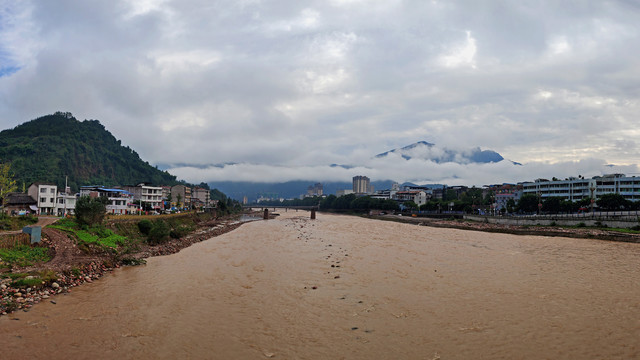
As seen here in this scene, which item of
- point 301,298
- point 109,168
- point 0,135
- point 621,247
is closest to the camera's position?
point 301,298

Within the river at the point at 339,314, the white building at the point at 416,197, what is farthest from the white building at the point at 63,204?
the white building at the point at 416,197

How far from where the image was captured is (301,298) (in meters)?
17.2

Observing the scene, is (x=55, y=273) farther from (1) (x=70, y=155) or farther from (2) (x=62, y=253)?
(1) (x=70, y=155)

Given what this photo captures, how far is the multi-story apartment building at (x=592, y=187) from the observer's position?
82625mm

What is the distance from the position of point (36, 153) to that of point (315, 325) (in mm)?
139113

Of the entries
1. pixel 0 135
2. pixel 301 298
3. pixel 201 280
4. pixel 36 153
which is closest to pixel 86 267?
pixel 201 280

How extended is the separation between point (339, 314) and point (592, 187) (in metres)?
93.0

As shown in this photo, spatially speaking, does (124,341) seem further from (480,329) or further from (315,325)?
(480,329)

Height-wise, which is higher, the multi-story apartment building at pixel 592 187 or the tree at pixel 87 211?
the multi-story apartment building at pixel 592 187

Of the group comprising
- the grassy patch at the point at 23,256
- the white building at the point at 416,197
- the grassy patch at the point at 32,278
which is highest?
the white building at the point at 416,197

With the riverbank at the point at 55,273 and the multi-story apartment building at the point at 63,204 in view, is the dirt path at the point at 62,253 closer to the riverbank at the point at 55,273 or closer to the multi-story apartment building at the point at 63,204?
the riverbank at the point at 55,273

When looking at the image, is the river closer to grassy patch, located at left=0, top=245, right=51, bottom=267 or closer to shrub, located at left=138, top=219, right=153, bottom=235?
grassy patch, located at left=0, top=245, right=51, bottom=267

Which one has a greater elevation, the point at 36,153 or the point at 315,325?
the point at 36,153

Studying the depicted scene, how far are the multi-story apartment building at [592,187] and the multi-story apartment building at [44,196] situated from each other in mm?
88335
